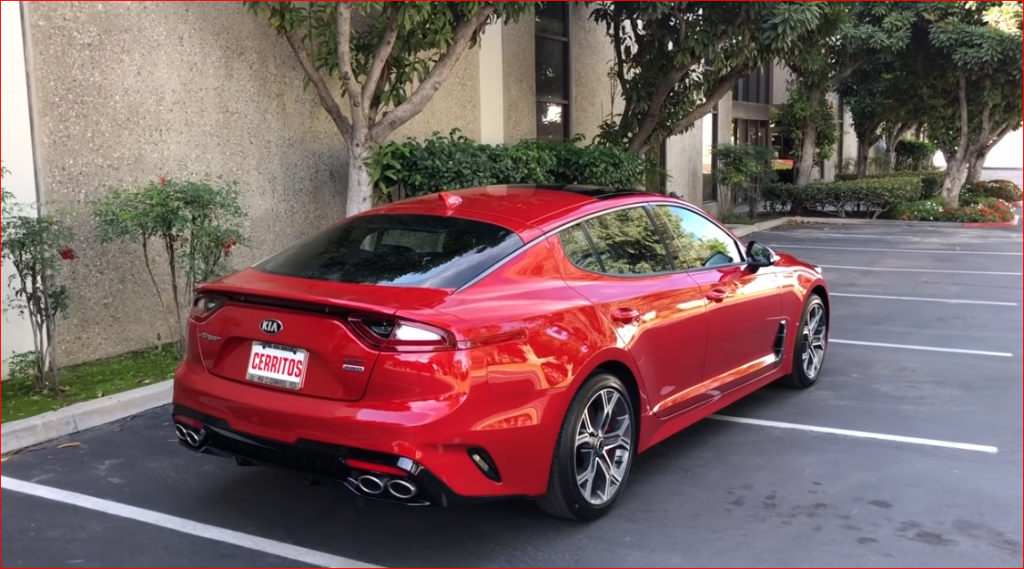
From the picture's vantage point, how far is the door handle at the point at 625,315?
4.26 metres

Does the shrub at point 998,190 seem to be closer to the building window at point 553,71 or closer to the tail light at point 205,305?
the building window at point 553,71

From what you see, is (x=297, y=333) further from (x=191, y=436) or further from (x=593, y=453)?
(x=593, y=453)

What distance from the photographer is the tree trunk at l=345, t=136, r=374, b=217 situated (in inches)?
321

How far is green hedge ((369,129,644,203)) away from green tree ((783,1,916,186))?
9.04 meters

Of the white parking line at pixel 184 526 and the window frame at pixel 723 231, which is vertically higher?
the window frame at pixel 723 231

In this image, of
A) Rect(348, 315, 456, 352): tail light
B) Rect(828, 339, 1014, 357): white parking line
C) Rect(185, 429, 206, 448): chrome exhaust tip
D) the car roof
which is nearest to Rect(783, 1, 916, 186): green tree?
Rect(828, 339, 1014, 357): white parking line

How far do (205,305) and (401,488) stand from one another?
133 cm

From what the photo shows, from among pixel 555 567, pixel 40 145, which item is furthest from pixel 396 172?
pixel 555 567

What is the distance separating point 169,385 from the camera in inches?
244

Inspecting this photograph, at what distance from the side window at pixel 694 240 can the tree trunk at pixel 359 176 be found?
3.55 meters

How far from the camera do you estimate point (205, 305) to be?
404 centimetres

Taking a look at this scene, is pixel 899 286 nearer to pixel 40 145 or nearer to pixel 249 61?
pixel 249 61

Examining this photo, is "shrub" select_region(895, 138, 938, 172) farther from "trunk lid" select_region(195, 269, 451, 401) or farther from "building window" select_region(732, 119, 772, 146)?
"trunk lid" select_region(195, 269, 451, 401)

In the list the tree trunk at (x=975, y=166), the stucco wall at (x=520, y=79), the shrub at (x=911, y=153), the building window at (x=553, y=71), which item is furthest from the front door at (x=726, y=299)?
the shrub at (x=911, y=153)
